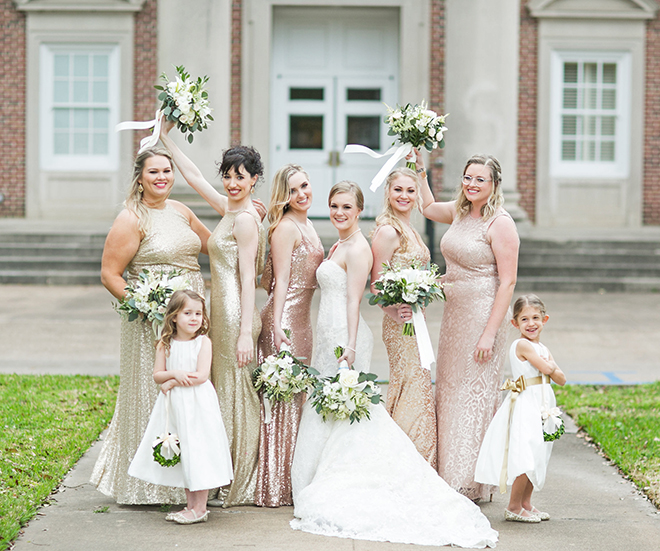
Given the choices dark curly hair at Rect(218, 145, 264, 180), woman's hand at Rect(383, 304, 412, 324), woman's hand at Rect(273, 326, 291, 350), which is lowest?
woman's hand at Rect(273, 326, 291, 350)

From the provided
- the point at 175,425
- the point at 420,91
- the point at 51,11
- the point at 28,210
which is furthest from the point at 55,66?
the point at 175,425

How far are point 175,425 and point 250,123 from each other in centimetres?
1185

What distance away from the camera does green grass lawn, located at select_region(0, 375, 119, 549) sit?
4984 millimetres

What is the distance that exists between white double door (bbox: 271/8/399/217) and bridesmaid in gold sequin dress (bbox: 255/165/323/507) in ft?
36.8

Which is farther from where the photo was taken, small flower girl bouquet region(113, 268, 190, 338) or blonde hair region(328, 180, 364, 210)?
blonde hair region(328, 180, 364, 210)

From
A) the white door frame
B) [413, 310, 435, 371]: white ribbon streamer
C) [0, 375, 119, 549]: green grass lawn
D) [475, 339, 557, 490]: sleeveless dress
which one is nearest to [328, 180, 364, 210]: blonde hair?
[413, 310, 435, 371]: white ribbon streamer

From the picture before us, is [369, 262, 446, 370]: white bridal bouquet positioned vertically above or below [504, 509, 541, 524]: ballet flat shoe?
above

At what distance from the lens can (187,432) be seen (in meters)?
4.67

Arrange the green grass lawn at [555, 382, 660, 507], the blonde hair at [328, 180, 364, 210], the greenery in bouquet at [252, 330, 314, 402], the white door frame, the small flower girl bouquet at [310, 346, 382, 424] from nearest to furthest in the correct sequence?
the small flower girl bouquet at [310, 346, 382, 424]
the greenery in bouquet at [252, 330, 314, 402]
the blonde hair at [328, 180, 364, 210]
the green grass lawn at [555, 382, 660, 507]
the white door frame

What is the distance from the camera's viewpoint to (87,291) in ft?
42.5

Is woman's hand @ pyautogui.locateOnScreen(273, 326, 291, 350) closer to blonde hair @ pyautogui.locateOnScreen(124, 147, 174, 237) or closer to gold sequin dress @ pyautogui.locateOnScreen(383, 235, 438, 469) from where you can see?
gold sequin dress @ pyautogui.locateOnScreen(383, 235, 438, 469)

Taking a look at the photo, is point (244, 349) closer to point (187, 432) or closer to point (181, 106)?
point (187, 432)

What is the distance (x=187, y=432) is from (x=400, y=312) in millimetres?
1376

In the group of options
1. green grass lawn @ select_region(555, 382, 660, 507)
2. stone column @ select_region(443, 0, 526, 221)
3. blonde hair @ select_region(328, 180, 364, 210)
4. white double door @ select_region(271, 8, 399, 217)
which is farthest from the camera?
white double door @ select_region(271, 8, 399, 217)
